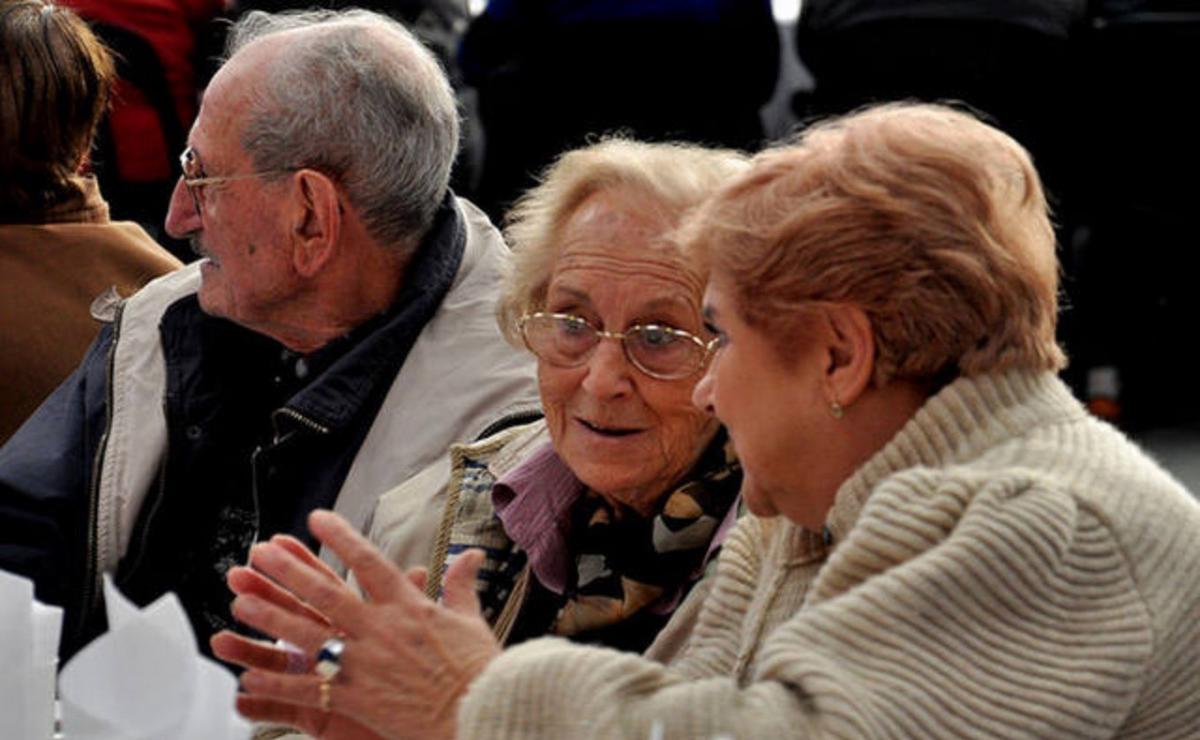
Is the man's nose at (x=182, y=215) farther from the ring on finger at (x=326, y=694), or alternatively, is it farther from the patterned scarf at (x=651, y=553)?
the ring on finger at (x=326, y=694)

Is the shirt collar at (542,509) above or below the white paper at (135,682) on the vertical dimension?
below

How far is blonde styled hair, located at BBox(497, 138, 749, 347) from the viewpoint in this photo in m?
2.73

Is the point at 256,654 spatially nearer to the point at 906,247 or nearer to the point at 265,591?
the point at 265,591

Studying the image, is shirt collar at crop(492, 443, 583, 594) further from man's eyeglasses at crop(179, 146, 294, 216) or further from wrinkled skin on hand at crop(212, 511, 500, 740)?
man's eyeglasses at crop(179, 146, 294, 216)

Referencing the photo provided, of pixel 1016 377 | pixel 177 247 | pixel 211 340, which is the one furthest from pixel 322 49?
pixel 177 247

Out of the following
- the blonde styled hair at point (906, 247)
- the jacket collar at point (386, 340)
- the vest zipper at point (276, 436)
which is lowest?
the vest zipper at point (276, 436)

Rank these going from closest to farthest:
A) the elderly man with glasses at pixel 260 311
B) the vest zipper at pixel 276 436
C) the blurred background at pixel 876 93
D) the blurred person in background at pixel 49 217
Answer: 1. the vest zipper at pixel 276 436
2. the elderly man with glasses at pixel 260 311
3. the blurred person in background at pixel 49 217
4. the blurred background at pixel 876 93

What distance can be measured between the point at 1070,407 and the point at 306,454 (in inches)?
58.5

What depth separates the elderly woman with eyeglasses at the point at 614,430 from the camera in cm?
269

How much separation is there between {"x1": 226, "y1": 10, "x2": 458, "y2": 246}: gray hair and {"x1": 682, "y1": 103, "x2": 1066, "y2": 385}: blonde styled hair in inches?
54.7

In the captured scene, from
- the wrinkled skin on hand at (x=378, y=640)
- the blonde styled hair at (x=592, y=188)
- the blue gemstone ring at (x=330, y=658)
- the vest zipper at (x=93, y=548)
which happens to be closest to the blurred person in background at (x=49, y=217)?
the vest zipper at (x=93, y=548)

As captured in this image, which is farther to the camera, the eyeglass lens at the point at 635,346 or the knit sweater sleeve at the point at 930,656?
the eyeglass lens at the point at 635,346

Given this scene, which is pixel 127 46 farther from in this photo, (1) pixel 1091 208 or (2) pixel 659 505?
(2) pixel 659 505

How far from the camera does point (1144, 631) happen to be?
1895mm
